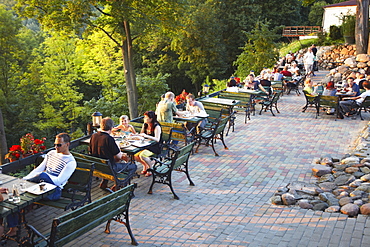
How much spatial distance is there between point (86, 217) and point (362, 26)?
75.2ft

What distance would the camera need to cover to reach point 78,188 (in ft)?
19.3

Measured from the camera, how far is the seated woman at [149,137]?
7.96m

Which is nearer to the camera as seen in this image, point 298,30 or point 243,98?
point 243,98

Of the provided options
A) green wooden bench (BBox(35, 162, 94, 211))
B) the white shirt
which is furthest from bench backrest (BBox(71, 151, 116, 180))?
the white shirt

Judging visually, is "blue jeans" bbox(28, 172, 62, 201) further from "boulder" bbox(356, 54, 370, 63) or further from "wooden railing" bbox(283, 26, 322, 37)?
"wooden railing" bbox(283, 26, 322, 37)

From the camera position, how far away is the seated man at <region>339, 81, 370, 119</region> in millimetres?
13523

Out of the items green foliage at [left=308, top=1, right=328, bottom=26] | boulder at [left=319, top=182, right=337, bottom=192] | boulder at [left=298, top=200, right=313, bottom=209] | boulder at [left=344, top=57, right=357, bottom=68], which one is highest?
green foliage at [left=308, top=1, right=328, bottom=26]

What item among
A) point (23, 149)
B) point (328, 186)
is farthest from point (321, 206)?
point (23, 149)

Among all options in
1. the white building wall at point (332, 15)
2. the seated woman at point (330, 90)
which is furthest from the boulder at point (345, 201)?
the white building wall at point (332, 15)

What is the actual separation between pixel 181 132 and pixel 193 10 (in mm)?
30506

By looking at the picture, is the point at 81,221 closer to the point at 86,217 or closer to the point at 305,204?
the point at 86,217

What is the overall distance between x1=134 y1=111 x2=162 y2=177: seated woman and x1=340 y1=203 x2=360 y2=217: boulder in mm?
3931

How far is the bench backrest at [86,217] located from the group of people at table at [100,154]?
1038 mm

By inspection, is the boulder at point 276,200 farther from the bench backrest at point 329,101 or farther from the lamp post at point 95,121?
the bench backrest at point 329,101
